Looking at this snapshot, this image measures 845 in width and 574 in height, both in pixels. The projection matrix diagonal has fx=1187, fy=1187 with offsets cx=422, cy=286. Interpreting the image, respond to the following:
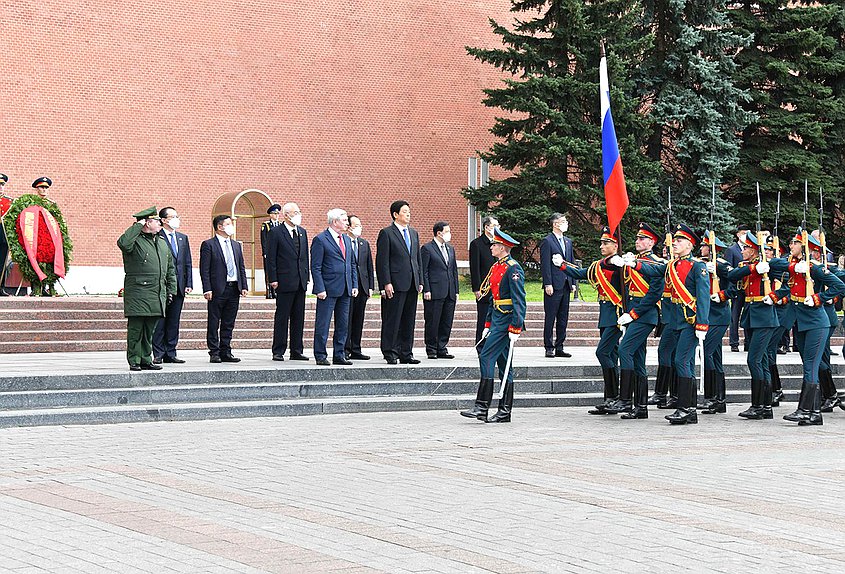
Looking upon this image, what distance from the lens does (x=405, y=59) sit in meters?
29.5

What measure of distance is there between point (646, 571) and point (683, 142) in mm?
23385

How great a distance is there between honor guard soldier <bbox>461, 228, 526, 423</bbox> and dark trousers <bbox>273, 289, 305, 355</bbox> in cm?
344

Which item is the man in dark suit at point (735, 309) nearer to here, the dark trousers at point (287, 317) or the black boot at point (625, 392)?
the black boot at point (625, 392)

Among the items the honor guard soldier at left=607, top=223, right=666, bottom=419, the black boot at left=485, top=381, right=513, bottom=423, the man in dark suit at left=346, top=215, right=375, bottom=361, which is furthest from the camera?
the man in dark suit at left=346, top=215, right=375, bottom=361

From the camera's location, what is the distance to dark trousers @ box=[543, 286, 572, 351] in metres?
15.3

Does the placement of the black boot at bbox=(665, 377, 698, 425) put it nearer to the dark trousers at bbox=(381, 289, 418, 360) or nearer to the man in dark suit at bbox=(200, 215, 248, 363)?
the dark trousers at bbox=(381, 289, 418, 360)

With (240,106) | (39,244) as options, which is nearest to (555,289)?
(39,244)

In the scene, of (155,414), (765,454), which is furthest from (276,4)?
(765,454)

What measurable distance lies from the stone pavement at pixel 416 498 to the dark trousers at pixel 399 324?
2958mm

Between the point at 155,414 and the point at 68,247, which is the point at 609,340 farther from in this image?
the point at 68,247

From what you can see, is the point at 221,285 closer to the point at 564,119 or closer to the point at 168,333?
the point at 168,333

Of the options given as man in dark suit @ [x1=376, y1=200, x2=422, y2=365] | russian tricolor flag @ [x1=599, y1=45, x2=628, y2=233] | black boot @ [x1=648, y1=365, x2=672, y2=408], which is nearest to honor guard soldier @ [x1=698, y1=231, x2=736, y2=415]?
black boot @ [x1=648, y1=365, x2=672, y2=408]

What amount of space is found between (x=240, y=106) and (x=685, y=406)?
18.8 metres

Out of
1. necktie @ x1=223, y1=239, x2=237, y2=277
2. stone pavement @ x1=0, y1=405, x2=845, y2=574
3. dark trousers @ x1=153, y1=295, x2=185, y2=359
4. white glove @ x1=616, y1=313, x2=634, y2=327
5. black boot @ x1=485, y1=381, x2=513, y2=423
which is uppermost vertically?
necktie @ x1=223, y1=239, x2=237, y2=277
